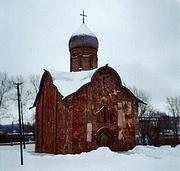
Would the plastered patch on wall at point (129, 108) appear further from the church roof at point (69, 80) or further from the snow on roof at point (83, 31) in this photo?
the snow on roof at point (83, 31)

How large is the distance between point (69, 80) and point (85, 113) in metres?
3.85

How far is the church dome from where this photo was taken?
2741 centimetres

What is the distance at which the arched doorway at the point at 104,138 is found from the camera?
74.3 ft

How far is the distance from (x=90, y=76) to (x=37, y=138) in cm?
812

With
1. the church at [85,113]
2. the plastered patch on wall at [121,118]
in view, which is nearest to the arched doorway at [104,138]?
the church at [85,113]

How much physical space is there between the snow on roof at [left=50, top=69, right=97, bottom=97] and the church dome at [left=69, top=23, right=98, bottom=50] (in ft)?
11.2

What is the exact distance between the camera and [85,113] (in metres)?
22.3

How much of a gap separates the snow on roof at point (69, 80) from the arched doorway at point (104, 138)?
384cm

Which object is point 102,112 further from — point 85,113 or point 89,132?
point 89,132

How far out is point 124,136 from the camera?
23.8m

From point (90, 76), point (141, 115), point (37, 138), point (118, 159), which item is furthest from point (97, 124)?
point (141, 115)

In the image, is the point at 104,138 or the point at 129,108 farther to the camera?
the point at 129,108

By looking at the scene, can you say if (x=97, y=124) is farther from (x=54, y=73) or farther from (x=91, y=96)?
(x=54, y=73)

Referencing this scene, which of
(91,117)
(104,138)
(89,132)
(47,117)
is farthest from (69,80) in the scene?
(104,138)
